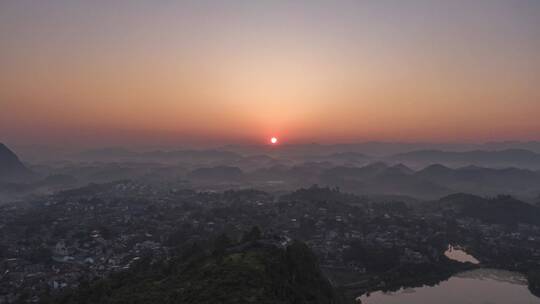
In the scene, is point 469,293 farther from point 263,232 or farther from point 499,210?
point 499,210

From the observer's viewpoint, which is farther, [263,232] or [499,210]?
[499,210]

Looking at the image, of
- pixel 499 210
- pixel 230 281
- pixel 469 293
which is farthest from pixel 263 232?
pixel 499 210

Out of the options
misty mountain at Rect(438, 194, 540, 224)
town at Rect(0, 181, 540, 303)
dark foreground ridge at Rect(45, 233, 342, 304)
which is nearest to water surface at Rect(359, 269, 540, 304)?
town at Rect(0, 181, 540, 303)

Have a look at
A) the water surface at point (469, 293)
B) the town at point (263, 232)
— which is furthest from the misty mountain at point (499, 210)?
the water surface at point (469, 293)

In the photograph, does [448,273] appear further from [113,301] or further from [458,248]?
[113,301]

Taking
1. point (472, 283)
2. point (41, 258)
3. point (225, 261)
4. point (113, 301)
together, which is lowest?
point (472, 283)

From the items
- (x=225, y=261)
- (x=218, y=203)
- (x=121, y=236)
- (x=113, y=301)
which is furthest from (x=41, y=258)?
(x=218, y=203)

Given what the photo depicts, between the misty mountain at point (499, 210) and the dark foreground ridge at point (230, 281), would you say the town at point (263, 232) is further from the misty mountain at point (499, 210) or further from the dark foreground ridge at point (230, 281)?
the dark foreground ridge at point (230, 281)

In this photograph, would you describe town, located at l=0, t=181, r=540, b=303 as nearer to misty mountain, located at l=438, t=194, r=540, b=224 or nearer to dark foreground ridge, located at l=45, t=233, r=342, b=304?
misty mountain, located at l=438, t=194, r=540, b=224
